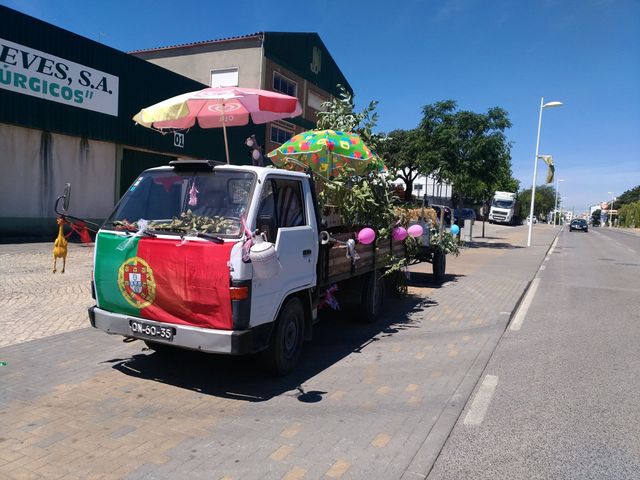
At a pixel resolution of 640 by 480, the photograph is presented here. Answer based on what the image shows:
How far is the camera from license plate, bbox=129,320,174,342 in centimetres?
417

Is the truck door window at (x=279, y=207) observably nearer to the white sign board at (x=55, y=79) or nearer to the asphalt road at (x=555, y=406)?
the asphalt road at (x=555, y=406)

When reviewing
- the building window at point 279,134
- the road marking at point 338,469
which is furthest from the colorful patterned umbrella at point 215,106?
the building window at point 279,134

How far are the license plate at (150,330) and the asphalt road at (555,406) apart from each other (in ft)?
7.79

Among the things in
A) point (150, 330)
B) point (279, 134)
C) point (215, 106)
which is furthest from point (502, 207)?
point (150, 330)

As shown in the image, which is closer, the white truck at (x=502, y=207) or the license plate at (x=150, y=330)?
the license plate at (x=150, y=330)

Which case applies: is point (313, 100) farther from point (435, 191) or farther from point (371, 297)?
point (371, 297)

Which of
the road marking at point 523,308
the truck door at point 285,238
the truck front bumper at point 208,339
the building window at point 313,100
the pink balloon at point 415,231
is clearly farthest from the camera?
the building window at point 313,100

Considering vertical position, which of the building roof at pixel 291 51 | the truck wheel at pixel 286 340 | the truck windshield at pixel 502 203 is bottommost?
the truck wheel at pixel 286 340

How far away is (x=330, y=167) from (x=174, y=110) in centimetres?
237

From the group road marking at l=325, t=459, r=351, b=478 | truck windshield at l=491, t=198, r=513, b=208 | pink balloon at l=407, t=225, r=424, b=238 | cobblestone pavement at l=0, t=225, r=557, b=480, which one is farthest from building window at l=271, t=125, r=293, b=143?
truck windshield at l=491, t=198, r=513, b=208

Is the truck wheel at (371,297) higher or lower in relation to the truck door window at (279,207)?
lower

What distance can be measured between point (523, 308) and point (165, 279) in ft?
23.9

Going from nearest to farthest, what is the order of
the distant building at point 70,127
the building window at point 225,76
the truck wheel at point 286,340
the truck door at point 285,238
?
the truck door at point 285,238 < the truck wheel at point 286,340 < the distant building at point 70,127 < the building window at point 225,76

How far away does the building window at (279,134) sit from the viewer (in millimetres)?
29719
